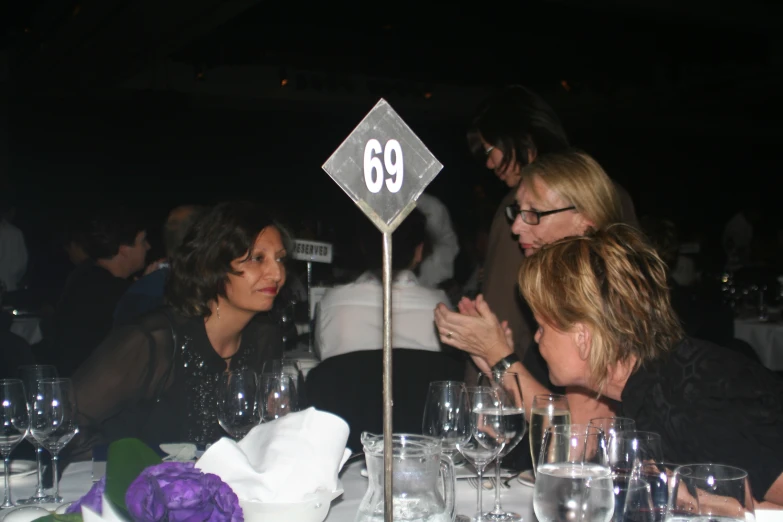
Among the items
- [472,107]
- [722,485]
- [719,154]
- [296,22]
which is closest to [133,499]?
[722,485]

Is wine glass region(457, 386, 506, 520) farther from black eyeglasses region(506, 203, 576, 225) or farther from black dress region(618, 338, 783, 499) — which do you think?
black eyeglasses region(506, 203, 576, 225)

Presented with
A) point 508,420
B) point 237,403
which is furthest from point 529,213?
point 237,403

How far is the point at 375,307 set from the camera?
9.60ft

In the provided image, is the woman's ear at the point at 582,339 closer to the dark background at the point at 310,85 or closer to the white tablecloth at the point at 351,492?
the white tablecloth at the point at 351,492

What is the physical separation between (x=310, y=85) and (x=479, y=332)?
1044 centimetres

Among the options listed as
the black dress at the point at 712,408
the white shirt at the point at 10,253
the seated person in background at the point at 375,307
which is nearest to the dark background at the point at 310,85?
the white shirt at the point at 10,253

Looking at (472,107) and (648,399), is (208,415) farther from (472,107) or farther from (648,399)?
(472,107)

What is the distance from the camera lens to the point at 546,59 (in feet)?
36.2

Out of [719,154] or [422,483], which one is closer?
[422,483]

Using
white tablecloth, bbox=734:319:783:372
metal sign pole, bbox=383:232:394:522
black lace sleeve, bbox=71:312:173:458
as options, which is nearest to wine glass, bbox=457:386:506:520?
metal sign pole, bbox=383:232:394:522

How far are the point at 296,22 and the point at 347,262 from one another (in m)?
7.06

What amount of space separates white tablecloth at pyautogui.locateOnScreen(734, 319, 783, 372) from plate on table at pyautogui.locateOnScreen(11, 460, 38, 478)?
499 centimetres

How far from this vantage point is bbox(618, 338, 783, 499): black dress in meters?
1.56

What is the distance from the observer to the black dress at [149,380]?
2.22m
